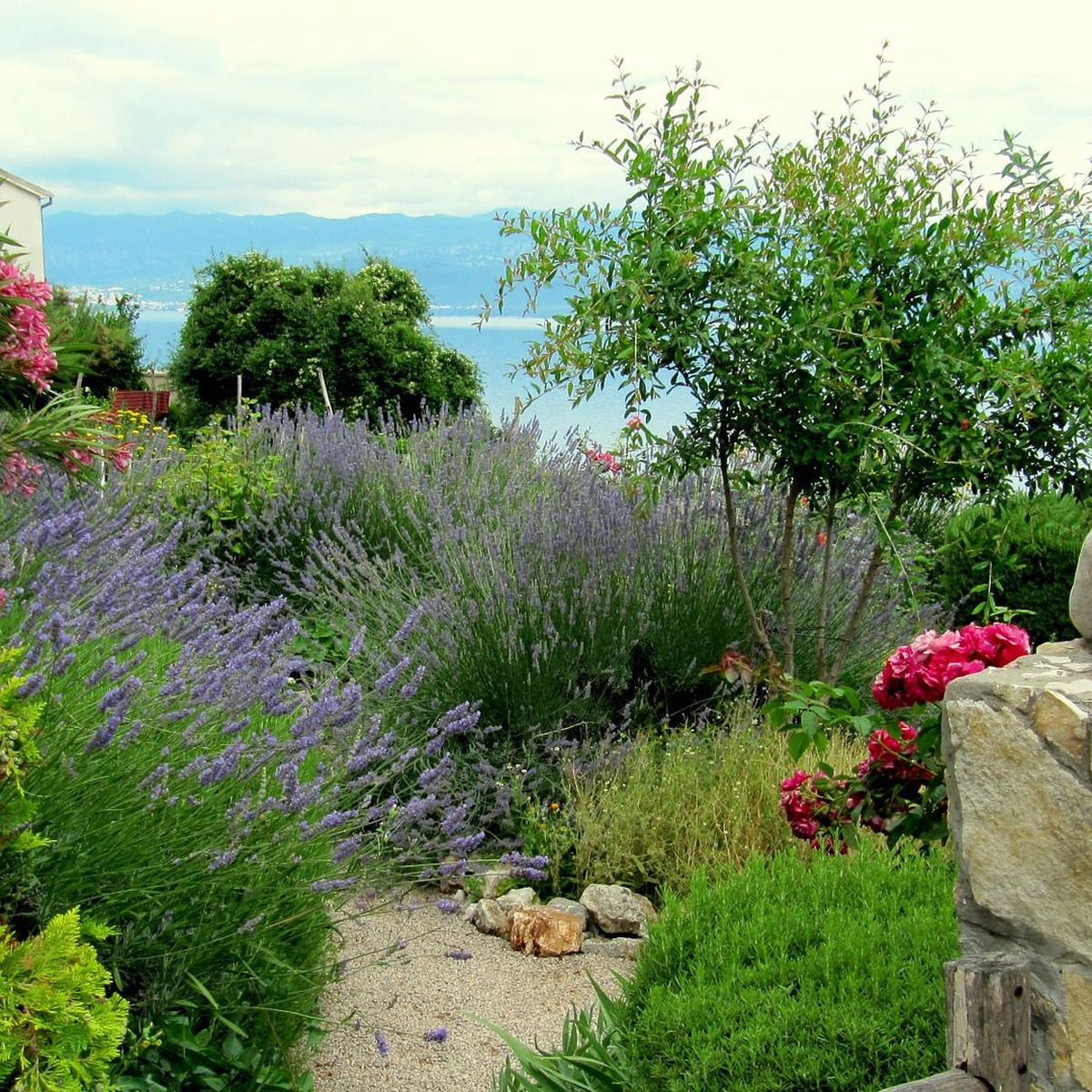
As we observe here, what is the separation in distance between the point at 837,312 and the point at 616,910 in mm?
2221

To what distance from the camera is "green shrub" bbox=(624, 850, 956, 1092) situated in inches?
89.4

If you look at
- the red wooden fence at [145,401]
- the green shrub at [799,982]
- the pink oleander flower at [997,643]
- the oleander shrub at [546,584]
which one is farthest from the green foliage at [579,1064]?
the red wooden fence at [145,401]

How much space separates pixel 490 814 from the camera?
163 inches

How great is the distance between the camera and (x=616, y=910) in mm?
3791

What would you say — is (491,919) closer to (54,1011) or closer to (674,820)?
(674,820)

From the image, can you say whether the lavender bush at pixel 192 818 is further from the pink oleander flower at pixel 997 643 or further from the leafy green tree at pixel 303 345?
the leafy green tree at pixel 303 345

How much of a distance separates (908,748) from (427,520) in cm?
429

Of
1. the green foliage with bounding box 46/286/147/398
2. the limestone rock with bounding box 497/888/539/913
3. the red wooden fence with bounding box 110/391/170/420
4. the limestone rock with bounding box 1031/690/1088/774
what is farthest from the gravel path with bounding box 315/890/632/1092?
the green foliage with bounding box 46/286/147/398

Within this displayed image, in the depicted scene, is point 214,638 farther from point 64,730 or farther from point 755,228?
point 755,228

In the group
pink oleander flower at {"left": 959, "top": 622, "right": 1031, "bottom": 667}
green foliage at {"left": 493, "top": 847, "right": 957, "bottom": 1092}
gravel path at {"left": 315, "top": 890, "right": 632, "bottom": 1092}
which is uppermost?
pink oleander flower at {"left": 959, "top": 622, "right": 1031, "bottom": 667}

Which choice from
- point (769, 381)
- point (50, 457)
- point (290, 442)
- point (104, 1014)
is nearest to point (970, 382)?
point (769, 381)

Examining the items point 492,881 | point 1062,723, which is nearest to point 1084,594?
point 1062,723

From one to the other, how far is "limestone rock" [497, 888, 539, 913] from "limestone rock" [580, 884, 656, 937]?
0.18 metres

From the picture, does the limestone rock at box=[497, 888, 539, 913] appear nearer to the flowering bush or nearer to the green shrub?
the green shrub
